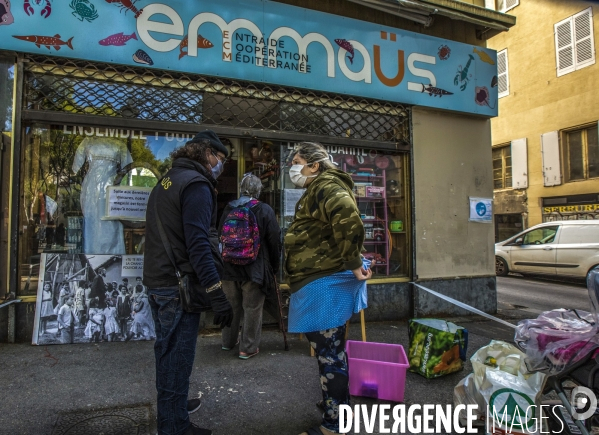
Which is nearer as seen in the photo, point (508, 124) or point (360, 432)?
point (360, 432)

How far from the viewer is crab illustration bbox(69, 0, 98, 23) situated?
4258 mm

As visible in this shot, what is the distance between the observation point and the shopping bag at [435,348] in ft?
11.2

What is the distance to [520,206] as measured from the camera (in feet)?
55.4

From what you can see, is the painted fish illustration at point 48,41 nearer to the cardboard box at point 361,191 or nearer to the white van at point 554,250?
the cardboard box at point 361,191

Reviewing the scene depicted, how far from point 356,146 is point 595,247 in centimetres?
762

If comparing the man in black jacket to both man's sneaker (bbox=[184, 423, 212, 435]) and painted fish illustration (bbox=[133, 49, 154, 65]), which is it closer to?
man's sneaker (bbox=[184, 423, 212, 435])

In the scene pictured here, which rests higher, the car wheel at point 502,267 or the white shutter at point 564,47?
the white shutter at point 564,47

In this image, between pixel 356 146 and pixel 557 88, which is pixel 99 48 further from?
pixel 557 88

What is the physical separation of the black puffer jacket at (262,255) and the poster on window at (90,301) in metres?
1.29

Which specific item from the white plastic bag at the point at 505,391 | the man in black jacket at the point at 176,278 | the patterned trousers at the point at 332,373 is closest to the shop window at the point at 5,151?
the man in black jacket at the point at 176,278

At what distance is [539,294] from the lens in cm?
874

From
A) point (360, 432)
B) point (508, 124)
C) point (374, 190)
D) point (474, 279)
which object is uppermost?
point (508, 124)

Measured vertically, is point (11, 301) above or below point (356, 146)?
below

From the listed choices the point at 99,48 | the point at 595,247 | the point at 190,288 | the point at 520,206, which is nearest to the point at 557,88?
the point at 520,206
